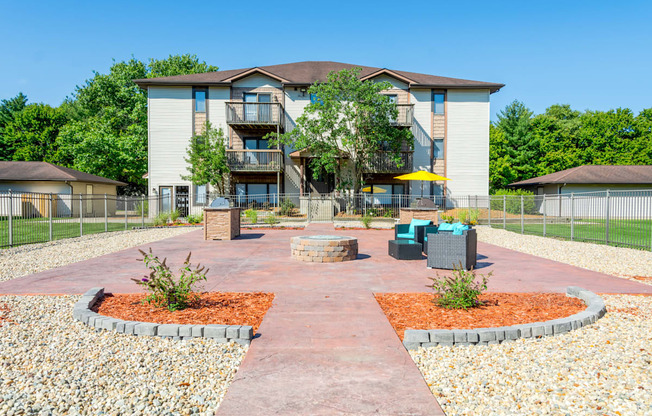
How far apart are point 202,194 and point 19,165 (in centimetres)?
1684

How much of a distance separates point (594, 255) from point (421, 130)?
58.3ft

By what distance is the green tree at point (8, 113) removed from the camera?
139ft

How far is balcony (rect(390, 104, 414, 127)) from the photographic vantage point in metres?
25.4

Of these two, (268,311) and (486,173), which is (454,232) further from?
(486,173)

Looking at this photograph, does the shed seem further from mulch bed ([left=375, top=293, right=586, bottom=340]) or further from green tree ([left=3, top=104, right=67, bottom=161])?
mulch bed ([left=375, top=293, right=586, bottom=340])

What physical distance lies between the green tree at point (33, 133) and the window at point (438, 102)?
3983cm

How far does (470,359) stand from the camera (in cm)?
370

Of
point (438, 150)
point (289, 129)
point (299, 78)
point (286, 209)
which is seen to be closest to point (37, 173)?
point (289, 129)

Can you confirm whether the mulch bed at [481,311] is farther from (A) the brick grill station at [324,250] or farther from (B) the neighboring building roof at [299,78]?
(B) the neighboring building roof at [299,78]

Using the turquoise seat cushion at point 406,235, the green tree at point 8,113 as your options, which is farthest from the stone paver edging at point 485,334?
the green tree at point 8,113

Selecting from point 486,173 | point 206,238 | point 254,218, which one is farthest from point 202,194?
point 486,173

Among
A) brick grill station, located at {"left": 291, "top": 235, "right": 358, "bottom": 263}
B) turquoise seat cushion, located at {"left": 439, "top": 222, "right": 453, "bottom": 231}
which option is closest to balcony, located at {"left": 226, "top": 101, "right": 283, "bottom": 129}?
brick grill station, located at {"left": 291, "top": 235, "right": 358, "bottom": 263}

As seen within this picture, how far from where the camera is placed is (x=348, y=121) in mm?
24234

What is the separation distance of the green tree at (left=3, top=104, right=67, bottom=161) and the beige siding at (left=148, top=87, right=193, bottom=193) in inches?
930
